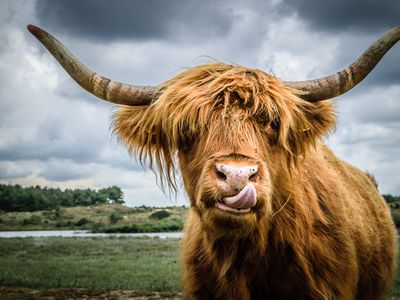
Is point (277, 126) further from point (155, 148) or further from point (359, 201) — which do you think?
point (359, 201)

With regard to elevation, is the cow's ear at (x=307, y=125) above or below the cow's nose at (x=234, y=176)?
above

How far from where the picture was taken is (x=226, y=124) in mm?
3408

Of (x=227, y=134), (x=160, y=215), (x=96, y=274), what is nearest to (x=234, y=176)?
(x=227, y=134)

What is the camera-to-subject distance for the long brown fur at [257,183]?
3.36 m

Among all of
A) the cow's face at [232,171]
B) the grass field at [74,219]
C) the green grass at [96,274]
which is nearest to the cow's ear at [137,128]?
the cow's face at [232,171]

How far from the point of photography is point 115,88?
4.28 m

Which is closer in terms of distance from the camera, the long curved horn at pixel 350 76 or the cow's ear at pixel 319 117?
the long curved horn at pixel 350 76

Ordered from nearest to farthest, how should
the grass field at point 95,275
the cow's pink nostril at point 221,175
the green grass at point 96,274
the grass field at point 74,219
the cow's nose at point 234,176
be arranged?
the cow's nose at point 234,176, the cow's pink nostril at point 221,175, the grass field at point 95,275, the green grass at point 96,274, the grass field at point 74,219

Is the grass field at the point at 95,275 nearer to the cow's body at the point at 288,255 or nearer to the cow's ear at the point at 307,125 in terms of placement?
the cow's body at the point at 288,255

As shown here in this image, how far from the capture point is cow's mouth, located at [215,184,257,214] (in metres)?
2.88

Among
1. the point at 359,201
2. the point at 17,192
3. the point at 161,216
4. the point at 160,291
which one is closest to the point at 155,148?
the point at 359,201

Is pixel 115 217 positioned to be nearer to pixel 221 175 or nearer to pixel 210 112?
pixel 210 112

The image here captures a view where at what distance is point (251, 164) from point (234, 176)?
20 cm

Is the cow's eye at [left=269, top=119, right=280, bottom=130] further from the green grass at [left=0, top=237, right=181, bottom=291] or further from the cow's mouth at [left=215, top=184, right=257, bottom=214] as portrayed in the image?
the green grass at [left=0, top=237, right=181, bottom=291]
